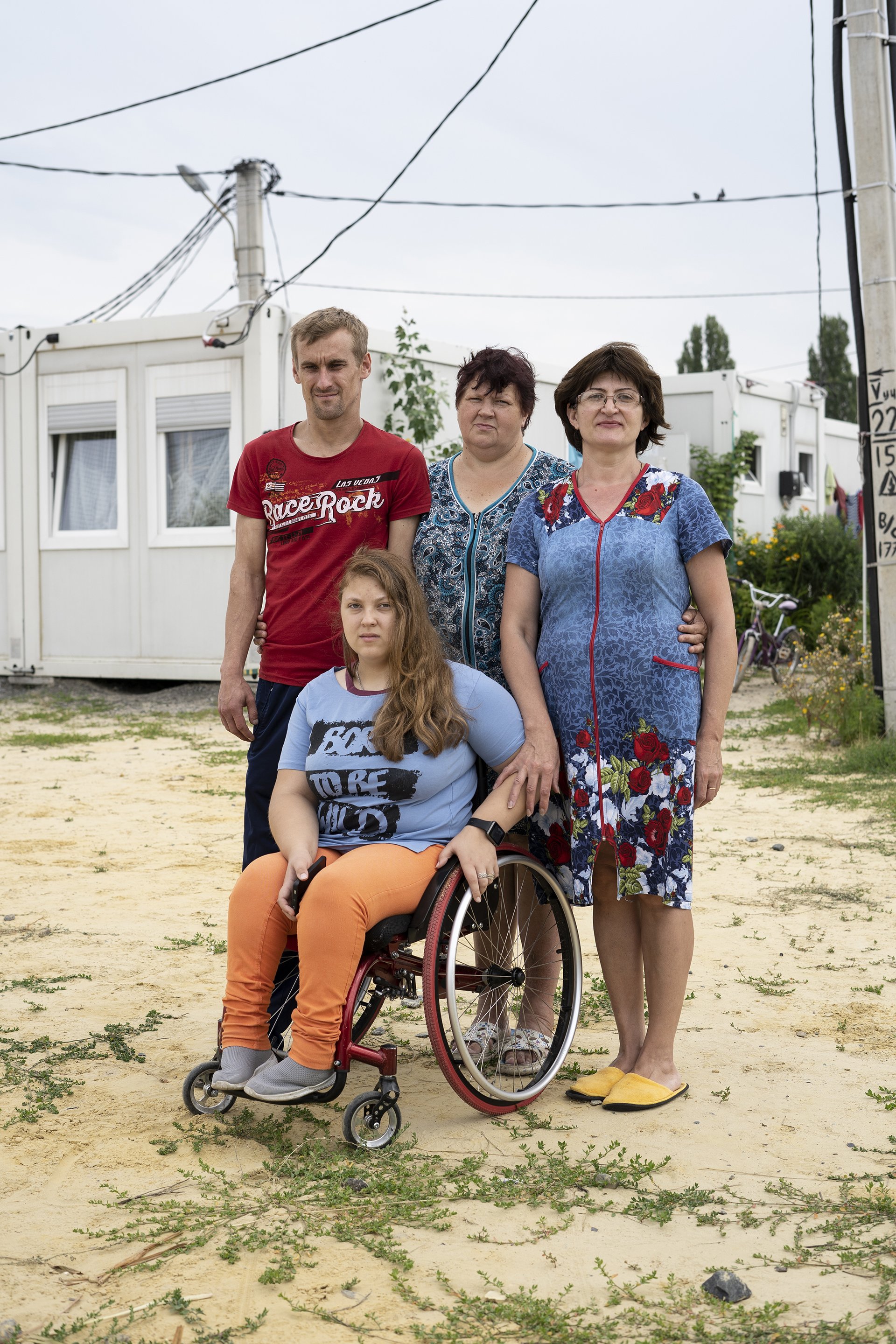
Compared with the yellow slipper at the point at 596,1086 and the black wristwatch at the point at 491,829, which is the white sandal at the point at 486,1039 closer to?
the yellow slipper at the point at 596,1086

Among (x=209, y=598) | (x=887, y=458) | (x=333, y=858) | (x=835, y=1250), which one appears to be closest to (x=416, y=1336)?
(x=835, y=1250)

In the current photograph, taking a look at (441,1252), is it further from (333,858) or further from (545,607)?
(545,607)

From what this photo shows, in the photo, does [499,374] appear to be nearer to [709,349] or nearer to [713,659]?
[713,659]

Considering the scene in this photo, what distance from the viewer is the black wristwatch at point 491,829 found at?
3.04 meters

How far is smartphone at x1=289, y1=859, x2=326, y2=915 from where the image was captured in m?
2.94

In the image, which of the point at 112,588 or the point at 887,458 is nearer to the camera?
the point at 887,458

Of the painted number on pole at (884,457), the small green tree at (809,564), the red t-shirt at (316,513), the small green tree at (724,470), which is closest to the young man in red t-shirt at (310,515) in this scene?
the red t-shirt at (316,513)

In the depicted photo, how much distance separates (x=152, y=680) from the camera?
44.5 ft

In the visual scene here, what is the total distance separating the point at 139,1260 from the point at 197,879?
10.8 feet

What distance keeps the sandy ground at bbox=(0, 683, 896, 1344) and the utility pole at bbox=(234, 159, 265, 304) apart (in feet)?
24.5

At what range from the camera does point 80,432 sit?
1323 cm

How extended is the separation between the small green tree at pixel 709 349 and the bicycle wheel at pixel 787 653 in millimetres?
31572

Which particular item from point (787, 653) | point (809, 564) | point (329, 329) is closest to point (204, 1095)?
point (329, 329)

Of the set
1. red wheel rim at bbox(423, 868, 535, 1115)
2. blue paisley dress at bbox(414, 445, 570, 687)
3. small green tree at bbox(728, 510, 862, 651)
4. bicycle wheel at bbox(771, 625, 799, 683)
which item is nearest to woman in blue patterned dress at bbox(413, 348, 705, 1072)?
blue paisley dress at bbox(414, 445, 570, 687)
